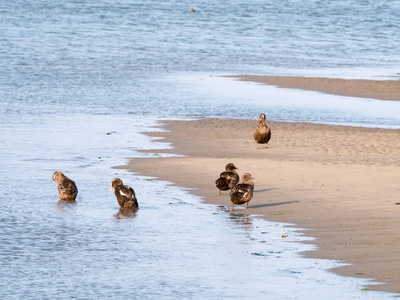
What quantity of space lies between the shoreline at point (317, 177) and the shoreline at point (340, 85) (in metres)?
8.94

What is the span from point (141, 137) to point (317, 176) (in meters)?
6.99

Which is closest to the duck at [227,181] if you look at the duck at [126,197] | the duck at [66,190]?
the duck at [126,197]

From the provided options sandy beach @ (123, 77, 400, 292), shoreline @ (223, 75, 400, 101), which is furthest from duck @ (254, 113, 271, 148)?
shoreline @ (223, 75, 400, 101)

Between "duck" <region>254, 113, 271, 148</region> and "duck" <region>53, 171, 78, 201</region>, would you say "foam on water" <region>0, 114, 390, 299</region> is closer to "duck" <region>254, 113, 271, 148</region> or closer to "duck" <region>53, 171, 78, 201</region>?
"duck" <region>53, 171, 78, 201</region>

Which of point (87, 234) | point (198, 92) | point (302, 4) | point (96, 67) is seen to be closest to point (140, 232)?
point (87, 234)

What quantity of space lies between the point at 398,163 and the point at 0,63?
1067 inches

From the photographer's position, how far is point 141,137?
894 inches

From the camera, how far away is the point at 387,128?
2536 centimetres

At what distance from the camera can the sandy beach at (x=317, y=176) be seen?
11766 millimetres

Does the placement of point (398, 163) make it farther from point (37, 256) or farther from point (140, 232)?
point (37, 256)

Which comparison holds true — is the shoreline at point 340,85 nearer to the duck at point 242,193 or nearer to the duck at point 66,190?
the duck at point 242,193

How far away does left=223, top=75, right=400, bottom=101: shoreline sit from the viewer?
112 ft

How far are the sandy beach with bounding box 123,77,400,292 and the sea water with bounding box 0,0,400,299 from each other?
51 cm

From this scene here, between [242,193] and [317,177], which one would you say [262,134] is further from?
[242,193]
